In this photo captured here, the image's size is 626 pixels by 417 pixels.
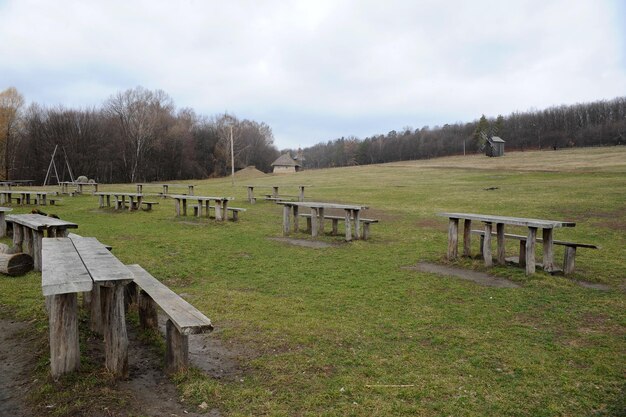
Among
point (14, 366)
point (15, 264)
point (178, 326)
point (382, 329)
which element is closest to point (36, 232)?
point (15, 264)

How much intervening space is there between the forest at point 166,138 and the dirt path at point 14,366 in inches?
1716

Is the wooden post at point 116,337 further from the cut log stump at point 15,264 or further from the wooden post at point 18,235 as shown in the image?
the wooden post at point 18,235

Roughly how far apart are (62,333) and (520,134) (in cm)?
9891

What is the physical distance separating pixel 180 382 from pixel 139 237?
8.51 metres

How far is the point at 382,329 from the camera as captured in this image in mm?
5008

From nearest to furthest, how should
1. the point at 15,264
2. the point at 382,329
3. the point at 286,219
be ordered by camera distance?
the point at 382,329 → the point at 15,264 → the point at 286,219

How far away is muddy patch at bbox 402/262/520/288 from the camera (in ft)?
23.5

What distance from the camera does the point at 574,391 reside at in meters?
3.53

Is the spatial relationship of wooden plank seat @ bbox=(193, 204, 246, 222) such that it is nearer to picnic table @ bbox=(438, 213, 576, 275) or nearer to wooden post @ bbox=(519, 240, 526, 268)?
picnic table @ bbox=(438, 213, 576, 275)

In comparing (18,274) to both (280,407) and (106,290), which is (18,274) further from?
(280,407)

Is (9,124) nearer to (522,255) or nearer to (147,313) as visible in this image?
(147,313)

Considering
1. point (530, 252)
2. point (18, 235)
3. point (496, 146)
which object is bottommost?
point (530, 252)

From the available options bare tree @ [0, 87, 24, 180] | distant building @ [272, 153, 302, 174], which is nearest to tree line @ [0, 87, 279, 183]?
bare tree @ [0, 87, 24, 180]

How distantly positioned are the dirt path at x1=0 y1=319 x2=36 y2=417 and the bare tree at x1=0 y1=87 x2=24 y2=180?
52.7 metres
